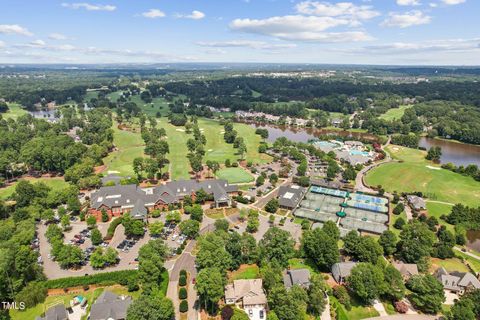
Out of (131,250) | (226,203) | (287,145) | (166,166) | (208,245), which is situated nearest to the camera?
(208,245)

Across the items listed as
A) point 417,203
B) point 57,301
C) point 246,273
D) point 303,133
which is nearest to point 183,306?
point 246,273

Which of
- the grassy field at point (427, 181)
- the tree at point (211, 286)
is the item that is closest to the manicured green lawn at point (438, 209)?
the grassy field at point (427, 181)

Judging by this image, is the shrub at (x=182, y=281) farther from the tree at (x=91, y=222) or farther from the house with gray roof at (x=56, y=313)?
the tree at (x=91, y=222)

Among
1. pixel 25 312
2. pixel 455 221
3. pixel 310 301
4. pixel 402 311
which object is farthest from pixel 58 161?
pixel 455 221

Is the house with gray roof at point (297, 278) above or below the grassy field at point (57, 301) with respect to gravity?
above

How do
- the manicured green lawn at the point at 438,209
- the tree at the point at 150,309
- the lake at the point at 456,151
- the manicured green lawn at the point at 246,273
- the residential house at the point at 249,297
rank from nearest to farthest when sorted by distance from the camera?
the tree at the point at 150,309 → the residential house at the point at 249,297 → the manicured green lawn at the point at 246,273 → the manicured green lawn at the point at 438,209 → the lake at the point at 456,151

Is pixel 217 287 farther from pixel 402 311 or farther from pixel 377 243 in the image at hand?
pixel 377 243

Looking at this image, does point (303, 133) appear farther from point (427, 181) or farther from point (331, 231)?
point (331, 231)
